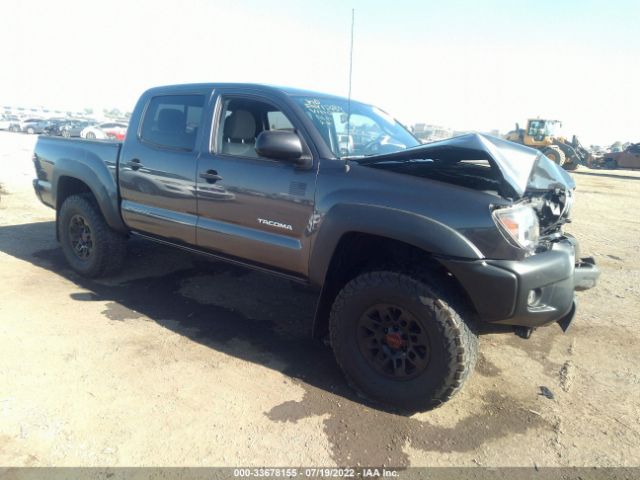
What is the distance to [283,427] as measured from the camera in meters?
2.47

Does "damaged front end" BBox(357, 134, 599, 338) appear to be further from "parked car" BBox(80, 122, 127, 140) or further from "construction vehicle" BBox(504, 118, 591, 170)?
"parked car" BBox(80, 122, 127, 140)

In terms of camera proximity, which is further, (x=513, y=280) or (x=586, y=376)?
(x=586, y=376)

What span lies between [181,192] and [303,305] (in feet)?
4.96

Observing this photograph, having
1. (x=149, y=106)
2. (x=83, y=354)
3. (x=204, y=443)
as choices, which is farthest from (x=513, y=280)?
(x=149, y=106)

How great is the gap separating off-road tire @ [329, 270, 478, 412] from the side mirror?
883 millimetres

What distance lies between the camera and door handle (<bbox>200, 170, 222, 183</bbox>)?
10.9 feet

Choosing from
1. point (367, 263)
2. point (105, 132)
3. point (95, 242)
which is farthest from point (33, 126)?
point (367, 263)

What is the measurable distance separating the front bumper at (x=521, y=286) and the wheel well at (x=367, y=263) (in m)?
0.19

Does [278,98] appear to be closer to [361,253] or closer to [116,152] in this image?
[361,253]

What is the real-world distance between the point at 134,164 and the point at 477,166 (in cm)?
286

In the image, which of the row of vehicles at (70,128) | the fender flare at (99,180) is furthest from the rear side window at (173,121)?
the row of vehicles at (70,128)

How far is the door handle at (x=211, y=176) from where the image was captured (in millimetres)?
3312

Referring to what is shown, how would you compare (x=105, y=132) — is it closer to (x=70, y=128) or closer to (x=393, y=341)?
(x=70, y=128)

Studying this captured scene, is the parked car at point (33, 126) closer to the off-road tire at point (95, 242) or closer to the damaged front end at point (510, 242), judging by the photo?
the off-road tire at point (95, 242)
